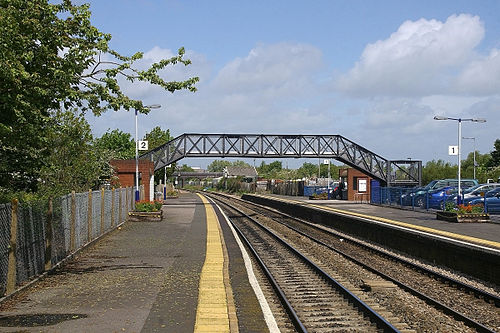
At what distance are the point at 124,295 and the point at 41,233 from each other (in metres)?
3.34

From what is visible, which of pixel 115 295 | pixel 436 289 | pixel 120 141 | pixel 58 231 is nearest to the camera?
pixel 115 295

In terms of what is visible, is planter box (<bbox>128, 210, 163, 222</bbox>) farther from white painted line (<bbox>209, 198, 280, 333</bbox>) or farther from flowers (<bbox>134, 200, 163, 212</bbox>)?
white painted line (<bbox>209, 198, 280, 333</bbox>)

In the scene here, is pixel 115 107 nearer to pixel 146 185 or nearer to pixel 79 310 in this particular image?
pixel 79 310

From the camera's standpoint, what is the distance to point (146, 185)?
A: 45.7 meters

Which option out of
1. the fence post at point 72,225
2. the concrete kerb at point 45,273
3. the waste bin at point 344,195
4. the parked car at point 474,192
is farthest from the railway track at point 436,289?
the waste bin at point 344,195

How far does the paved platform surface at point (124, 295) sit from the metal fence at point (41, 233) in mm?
364

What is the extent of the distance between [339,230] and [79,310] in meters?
21.4

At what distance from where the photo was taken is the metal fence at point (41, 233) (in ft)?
33.4

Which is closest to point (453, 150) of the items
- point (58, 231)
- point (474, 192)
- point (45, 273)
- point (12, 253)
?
point (474, 192)

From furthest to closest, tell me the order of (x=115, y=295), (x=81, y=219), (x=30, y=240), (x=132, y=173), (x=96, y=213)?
(x=132, y=173) < (x=96, y=213) < (x=81, y=219) < (x=30, y=240) < (x=115, y=295)

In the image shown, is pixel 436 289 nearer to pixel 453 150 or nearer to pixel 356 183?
pixel 453 150

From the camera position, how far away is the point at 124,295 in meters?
10.5

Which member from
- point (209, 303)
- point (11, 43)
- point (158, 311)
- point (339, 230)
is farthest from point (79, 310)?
point (339, 230)

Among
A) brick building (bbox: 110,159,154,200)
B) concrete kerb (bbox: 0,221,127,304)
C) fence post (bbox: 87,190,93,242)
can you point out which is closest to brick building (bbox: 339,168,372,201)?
brick building (bbox: 110,159,154,200)
